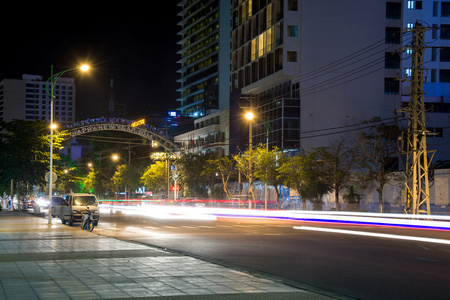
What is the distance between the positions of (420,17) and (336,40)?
110 ft

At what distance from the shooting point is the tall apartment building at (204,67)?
324ft

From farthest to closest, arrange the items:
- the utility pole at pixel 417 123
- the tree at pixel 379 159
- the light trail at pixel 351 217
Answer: the tree at pixel 379 159
the utility pole at pixel 417 123
the light trail at pixel 351 217

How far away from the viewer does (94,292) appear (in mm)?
8844

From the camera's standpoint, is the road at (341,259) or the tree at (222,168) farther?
the tree at (222,168)

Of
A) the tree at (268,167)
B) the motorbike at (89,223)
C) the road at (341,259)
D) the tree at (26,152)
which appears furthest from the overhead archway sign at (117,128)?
the road at (341,259)

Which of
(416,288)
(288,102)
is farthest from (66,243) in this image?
(288,102)

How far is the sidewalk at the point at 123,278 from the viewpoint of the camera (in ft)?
28.7

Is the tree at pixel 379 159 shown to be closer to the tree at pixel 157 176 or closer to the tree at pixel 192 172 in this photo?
the tree at pixel 192 172

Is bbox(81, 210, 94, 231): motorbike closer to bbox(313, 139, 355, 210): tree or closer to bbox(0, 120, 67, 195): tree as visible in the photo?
bbox(0, 120, 67, 195): tree

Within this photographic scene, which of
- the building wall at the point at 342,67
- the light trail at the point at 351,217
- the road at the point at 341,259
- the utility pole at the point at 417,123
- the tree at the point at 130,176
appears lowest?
the light trail at the point at 351,217

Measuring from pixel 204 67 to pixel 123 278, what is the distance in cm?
11561

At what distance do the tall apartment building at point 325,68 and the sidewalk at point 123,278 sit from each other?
166 ft

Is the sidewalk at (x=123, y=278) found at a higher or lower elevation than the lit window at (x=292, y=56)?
lower

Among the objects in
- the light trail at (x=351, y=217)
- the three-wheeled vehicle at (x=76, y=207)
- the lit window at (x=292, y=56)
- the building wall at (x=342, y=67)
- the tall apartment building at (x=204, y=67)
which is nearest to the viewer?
the light trail at (x=351, y=217)
